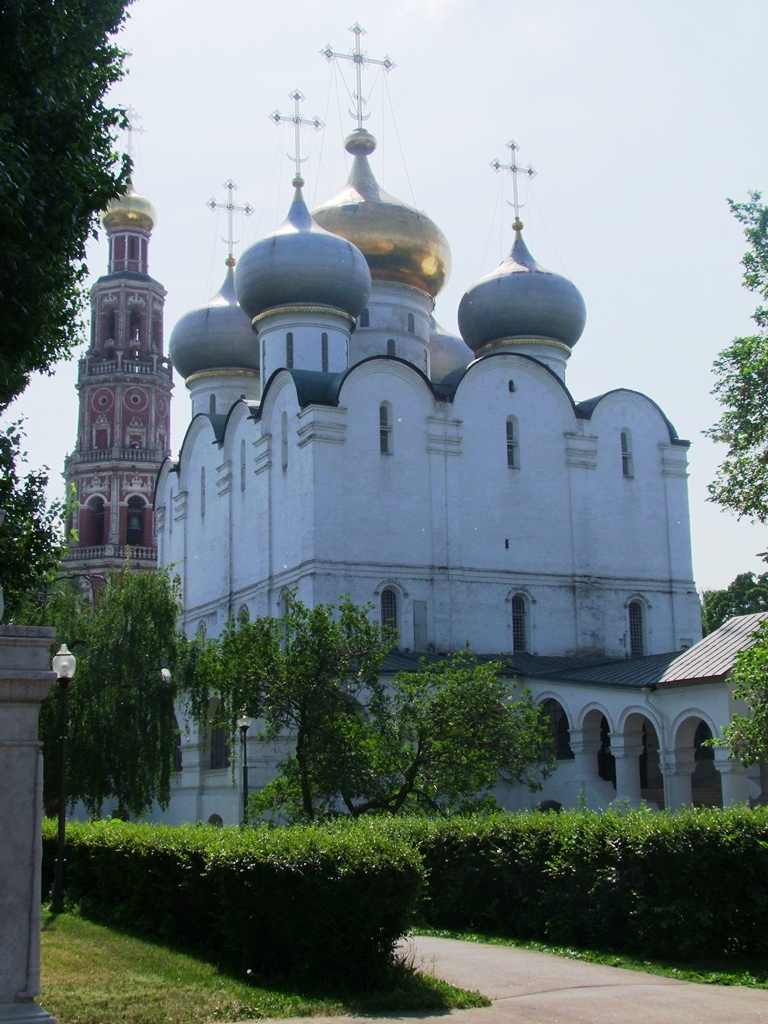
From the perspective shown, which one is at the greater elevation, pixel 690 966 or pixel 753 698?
pixel 753 698

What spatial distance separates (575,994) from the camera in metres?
9.42

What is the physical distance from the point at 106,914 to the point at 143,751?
12.6 m

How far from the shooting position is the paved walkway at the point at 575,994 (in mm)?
8633

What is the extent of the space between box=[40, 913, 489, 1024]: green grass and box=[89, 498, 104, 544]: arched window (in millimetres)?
40866

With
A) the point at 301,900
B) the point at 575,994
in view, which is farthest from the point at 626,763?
the point at 301,900

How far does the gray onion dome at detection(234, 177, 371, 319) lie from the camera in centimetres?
3123

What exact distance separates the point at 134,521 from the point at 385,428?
78.1 feet

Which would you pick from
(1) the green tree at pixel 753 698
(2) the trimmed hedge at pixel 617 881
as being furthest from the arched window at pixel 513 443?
(2) the trimmed hedge at pixel 617 881

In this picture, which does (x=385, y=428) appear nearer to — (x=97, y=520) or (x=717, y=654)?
(x=717, y=654)

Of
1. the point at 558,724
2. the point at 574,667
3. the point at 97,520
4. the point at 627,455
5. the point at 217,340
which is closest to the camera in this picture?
the point at 558,724

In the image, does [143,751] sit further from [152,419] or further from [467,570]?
[152,419]

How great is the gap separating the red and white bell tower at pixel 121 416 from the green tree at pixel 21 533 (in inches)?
1434

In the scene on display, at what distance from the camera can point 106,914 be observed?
1354cm

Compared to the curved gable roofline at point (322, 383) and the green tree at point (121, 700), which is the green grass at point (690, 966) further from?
the curved gable roofline at point (322, 383)
